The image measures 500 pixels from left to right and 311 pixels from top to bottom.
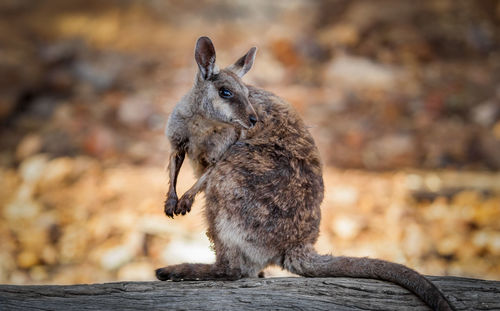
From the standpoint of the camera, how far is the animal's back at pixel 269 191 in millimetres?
3697

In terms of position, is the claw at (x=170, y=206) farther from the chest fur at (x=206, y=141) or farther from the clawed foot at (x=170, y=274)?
the clawed foot at (x=170, y=274)

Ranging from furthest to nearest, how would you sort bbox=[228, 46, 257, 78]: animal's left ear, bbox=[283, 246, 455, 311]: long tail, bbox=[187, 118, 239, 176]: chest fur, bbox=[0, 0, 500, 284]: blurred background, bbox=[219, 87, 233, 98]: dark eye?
bbox=[0, 0, 500, 284]: blurred background → bbox=[228, 46, 257, 78]: animal's left ear → bbox=[219, 87, 233, 98]: dark eye → bbox=[187, 118, 239, 176]: chest fur → bbox=[283, 246, 455, 311]: long tail

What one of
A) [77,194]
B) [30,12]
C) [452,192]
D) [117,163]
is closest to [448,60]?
[452,192]

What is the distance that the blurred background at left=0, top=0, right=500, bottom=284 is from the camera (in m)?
7.99

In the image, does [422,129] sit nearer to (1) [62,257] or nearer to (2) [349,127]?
(2) [349,127]

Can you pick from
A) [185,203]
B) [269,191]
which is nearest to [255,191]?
[269,191]

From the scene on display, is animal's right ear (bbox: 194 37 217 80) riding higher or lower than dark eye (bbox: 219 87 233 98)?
higher

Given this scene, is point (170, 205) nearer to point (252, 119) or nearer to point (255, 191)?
point (255, 191)

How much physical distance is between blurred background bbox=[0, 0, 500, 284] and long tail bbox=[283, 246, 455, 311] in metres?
3.88

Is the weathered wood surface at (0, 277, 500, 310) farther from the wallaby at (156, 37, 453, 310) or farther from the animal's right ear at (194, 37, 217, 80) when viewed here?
the animal's right ear at (194, 37, 217, 80)

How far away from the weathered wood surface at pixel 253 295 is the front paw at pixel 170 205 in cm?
64

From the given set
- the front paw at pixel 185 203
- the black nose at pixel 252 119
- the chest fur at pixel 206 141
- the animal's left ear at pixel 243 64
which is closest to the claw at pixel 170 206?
the front paw at pixel 185 203

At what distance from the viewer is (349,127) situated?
10.3 metres

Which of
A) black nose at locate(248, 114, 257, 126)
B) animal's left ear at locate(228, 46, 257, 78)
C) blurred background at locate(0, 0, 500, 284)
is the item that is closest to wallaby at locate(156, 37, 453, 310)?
black nose at locate(248, 114, 257, 126)
